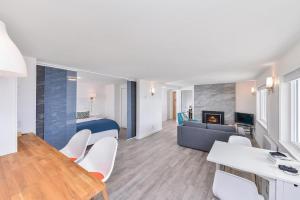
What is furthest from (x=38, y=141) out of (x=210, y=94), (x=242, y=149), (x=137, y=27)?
(x=210, y=94)

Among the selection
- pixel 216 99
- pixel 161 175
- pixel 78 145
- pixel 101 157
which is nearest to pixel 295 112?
pixel 161 175

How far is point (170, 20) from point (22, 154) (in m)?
2.13

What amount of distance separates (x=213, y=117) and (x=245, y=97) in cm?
159

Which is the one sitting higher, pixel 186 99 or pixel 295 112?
pixel 186 99

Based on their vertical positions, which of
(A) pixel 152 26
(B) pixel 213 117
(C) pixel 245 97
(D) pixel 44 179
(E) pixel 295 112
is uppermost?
(A) pixel 152 26

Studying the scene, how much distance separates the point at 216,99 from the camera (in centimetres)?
627

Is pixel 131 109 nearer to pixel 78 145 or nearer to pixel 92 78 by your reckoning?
pixel 92 78

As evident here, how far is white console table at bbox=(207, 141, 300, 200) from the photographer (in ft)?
3.96

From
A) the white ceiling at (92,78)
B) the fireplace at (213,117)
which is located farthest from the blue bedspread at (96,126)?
the fireplace at (213,117)

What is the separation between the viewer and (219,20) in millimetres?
1217

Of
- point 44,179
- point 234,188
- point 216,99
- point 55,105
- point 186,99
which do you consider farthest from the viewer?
point 186,99

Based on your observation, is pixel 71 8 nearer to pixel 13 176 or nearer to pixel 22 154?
pixel 13 176

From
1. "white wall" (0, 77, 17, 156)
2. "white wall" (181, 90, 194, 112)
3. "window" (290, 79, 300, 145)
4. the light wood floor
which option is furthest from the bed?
"white wall" (181, 90, 194, 112)

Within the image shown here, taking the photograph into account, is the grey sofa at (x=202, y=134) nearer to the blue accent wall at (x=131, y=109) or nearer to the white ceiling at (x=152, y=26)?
the blue accent wall at (x=131, y=109)
